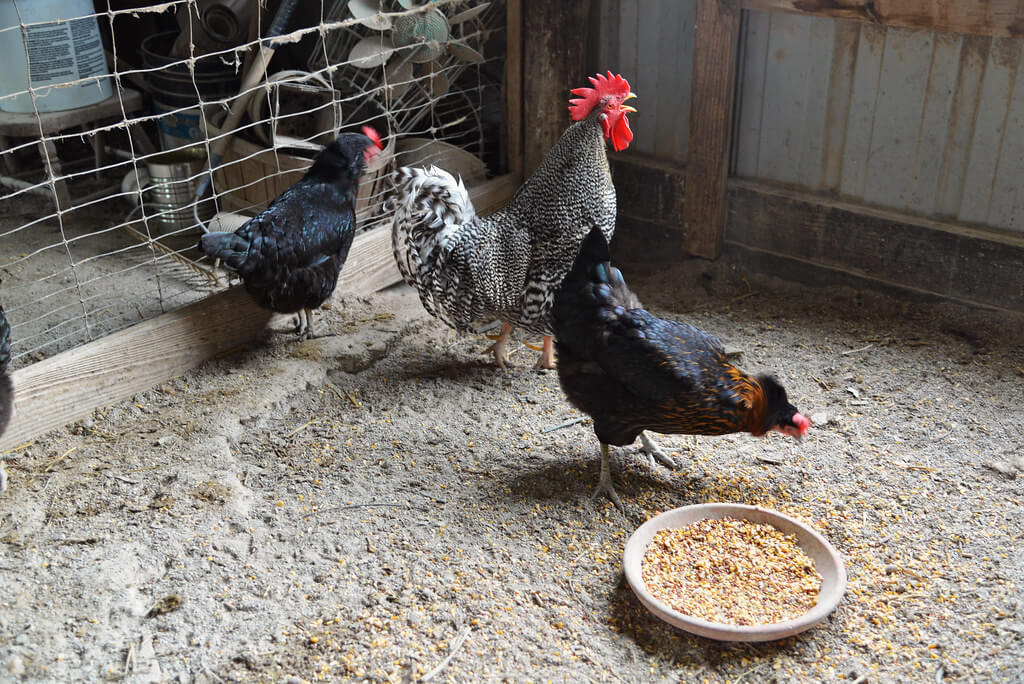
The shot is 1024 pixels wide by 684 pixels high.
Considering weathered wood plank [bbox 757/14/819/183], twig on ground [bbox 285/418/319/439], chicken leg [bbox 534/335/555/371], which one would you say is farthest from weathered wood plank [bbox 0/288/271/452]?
weathered wood plank [bbox 757/14/819/183]

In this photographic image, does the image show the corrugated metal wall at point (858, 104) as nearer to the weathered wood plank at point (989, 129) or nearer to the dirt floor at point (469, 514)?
the weathered wood plank at point (989, 129)

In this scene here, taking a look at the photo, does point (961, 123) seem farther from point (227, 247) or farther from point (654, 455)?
point (227, 247)

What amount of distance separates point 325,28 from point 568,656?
316cm

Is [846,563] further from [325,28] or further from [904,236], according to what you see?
[325,28]

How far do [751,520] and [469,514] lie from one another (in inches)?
42.6

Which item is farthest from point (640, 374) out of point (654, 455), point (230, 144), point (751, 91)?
point (230, 144)

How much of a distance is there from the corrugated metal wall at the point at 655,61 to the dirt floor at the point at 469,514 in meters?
1.31

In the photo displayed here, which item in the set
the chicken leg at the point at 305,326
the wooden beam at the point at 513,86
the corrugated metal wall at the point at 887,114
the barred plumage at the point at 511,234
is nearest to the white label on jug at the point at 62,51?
the chicken leg at the point at 305,326

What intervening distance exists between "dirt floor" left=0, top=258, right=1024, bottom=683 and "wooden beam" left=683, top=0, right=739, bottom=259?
0.72 m

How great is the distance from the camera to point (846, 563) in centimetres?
322

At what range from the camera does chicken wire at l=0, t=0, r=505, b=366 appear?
15.8ft

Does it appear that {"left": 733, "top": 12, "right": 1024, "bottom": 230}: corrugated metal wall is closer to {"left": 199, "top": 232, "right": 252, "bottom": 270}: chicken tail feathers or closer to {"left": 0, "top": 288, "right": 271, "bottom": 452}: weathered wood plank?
{"left": 199, "top": 232, "right": 252, "bottom": 270}: chicken tail feathers

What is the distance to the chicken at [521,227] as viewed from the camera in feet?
14.0

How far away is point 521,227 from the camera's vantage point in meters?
4.33
